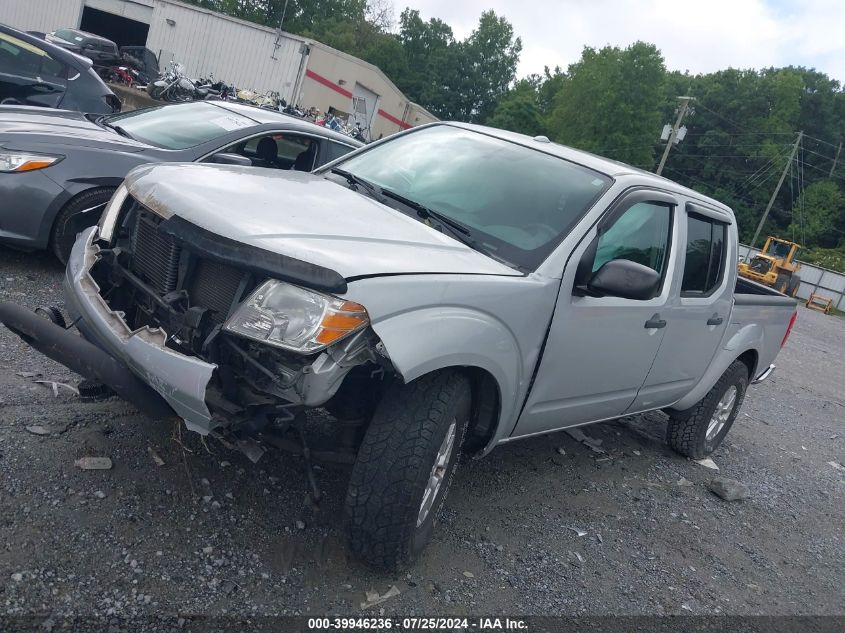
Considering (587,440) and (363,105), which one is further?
(363,105)

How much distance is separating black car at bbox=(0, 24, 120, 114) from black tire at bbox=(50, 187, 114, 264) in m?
2.98

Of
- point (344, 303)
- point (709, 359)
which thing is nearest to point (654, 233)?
point (709, 359)

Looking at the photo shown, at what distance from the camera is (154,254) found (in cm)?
303

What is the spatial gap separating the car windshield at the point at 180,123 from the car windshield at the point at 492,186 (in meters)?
2.34

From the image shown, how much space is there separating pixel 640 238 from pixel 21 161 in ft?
13.7

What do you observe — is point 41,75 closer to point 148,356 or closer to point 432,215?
point 432,215

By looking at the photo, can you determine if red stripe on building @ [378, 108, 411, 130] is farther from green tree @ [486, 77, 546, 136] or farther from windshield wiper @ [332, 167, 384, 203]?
windshield wiper @ [332, 167, 384, 203]

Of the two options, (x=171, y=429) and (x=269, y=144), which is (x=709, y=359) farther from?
(x=269, y=144)

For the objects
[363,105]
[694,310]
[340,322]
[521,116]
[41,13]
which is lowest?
[41,13]

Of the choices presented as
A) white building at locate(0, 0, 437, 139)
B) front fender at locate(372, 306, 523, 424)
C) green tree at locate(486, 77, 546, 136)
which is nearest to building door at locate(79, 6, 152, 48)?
white building at locate(0, 0, 437, 139)

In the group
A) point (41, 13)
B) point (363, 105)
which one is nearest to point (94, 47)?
point (41, 13)

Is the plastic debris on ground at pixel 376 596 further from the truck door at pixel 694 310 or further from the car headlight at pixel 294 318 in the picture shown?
the truck door at pixel 694 310

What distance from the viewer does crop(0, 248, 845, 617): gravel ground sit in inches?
106

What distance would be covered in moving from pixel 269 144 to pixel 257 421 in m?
4.19
